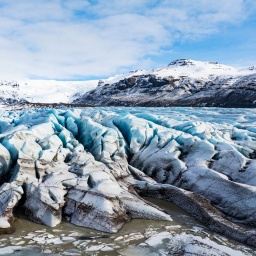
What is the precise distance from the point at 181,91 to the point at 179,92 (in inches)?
34.8

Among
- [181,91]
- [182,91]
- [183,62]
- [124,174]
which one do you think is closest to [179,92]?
[181,91]

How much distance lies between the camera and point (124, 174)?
9.52 meters

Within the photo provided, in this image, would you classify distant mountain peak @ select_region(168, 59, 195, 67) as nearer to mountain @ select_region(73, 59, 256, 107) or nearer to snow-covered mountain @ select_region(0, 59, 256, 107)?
snow-covered mountain @ select_region(0, 59, 256, 107)

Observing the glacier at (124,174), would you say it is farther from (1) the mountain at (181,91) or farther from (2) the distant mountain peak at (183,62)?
(2) the distant mountain peak at (183,62)

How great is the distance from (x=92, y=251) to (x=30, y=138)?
543 cm

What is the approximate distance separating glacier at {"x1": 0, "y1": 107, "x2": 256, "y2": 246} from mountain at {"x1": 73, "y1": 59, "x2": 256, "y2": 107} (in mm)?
58215

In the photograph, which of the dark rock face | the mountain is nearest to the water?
the dark rock face

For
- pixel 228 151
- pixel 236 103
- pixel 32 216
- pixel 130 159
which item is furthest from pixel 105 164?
pixel 236 103

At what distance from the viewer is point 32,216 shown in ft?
23.6

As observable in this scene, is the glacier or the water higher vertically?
the glacier

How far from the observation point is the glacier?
721 centimetres

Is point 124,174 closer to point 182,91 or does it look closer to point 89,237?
point 89,237

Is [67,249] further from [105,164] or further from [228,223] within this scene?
[105,164]

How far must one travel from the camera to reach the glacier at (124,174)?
284 inches
